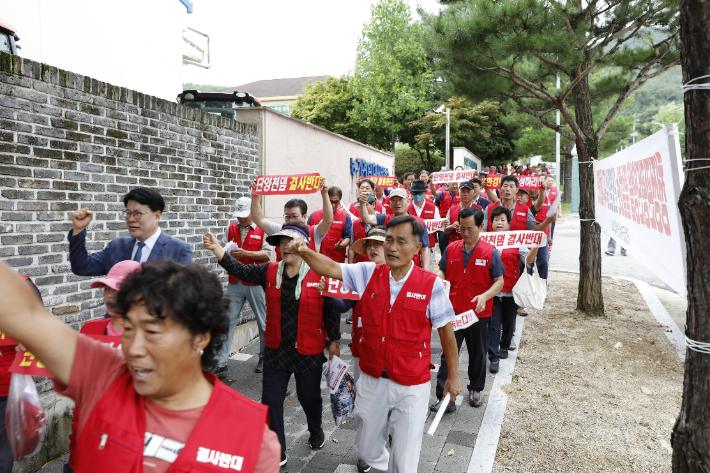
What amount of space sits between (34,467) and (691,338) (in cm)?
473

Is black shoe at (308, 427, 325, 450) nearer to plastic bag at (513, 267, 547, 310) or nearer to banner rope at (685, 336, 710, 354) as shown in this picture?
banner rope at (685, 336, 710, 354)

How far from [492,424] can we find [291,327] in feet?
7.38

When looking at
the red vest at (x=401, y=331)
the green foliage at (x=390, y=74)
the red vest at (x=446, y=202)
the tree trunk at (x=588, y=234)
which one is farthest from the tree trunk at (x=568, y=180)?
the red vest at (x=401, y=331)

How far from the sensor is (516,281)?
616 cm

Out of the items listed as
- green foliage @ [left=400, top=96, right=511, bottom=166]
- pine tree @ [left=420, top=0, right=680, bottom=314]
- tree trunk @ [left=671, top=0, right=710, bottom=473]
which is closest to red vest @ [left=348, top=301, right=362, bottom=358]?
tree trunk @ [left=671, top=0, right=710, bottom=473]

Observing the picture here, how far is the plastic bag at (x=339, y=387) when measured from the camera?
363 cm

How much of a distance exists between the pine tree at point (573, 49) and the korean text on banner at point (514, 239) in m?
2.74

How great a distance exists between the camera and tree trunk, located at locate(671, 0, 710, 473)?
8.38ft

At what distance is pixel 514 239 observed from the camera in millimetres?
5703

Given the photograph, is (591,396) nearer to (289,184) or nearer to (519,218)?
(519,218)

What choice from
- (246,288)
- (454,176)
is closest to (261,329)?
(246,288)

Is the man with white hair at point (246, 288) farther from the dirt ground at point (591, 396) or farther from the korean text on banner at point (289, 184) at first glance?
the dirt ground at point (591, 396)

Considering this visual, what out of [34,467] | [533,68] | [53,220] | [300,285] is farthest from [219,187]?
[533,68]

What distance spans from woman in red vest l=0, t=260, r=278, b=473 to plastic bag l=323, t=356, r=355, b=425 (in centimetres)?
211
